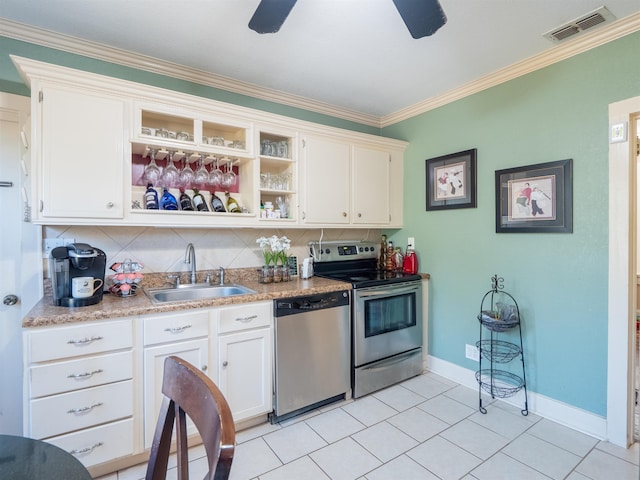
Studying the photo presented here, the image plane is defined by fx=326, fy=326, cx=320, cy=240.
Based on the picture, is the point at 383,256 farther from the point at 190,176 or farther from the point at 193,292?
the point at 190,176

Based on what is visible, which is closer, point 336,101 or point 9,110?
point 9,110

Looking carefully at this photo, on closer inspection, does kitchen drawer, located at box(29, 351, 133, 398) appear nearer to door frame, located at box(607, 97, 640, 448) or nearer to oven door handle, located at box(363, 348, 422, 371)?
oven door handle, located at box(363, 348, 422, 371)

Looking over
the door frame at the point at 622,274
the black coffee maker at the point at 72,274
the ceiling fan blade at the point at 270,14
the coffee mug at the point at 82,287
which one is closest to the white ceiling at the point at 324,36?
the ceiling fan blade at the point at 270,14

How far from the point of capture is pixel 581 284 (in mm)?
2139

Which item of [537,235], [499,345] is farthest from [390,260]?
[537,235]

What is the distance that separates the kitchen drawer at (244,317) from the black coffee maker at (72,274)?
0.72 meters

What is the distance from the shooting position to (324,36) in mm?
2061

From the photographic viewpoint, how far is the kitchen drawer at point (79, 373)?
61.2 inches

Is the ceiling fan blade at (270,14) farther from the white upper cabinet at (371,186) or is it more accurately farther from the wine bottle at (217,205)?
the white upper cabinet at (371,186)

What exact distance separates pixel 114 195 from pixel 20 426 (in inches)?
61.3

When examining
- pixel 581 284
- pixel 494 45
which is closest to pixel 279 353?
pixel 581 284

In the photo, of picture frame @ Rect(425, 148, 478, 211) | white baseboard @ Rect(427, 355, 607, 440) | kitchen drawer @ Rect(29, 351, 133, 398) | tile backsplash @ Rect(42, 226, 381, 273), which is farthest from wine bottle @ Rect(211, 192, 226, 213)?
white baseboard @ Rect(427, 355, 607, 440)

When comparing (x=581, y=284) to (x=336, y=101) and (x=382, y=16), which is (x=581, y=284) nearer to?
(x=382, y=16)

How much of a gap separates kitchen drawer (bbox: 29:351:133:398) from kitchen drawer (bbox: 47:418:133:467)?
0.77ft
